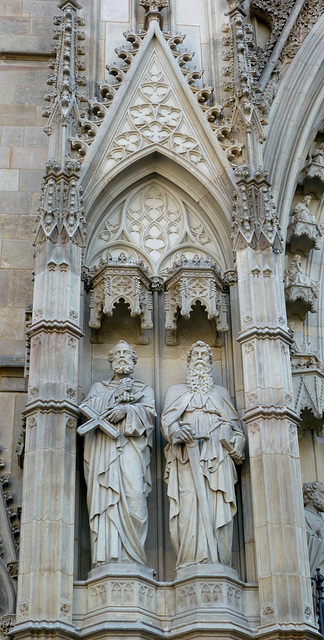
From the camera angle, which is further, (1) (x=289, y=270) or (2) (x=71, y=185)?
(1) (x=289, y=270)

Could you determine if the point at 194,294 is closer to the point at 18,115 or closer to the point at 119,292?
the point at 119,292

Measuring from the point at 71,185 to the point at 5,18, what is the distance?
423 cm

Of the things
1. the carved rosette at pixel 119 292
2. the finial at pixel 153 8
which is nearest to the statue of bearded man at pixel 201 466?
the carved rosette at pixel 119 292

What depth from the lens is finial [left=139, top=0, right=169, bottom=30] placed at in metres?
15.3

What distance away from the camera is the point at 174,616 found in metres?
11.4

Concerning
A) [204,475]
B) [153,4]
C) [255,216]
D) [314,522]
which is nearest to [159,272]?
[255,216]

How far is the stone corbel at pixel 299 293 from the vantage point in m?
14.3

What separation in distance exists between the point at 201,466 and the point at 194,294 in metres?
2.15

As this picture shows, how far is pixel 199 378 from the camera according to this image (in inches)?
500

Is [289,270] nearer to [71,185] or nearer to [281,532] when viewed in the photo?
[71,185]

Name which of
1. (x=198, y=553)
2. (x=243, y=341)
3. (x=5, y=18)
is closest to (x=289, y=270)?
(x=243, y=341)

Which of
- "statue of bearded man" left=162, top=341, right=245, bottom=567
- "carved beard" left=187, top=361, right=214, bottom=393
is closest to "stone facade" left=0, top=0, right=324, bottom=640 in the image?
"statue of bearded man" left=162, top=341, right=245, bottom=567

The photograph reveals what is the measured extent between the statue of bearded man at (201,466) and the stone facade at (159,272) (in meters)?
0.21

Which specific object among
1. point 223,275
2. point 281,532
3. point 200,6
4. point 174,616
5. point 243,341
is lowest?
point 174,616
